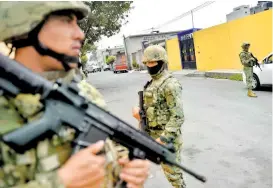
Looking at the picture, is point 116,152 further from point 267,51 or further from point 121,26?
point 121,26

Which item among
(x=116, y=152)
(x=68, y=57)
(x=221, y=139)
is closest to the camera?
(x=68, y=57)

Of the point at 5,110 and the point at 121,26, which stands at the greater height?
the point at 121,26

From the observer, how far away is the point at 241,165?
408cm

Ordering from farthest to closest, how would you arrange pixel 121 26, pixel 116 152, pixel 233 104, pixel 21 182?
pixel 121 26, pixel 233 104, pixel 116 152, pixel 21 182

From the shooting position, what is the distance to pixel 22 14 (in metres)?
1.24

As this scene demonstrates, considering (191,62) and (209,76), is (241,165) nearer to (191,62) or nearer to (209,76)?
(209,76)

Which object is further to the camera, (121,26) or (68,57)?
(121,26)

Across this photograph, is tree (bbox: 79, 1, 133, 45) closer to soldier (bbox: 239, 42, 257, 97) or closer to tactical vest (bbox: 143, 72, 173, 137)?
soldier (bbox: 239, 42, 257, 97)

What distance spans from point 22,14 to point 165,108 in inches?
78.4

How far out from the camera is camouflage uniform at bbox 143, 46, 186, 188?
9.50 feet

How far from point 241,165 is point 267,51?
36.0 ft

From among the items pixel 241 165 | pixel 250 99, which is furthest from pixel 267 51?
pixel 241 165

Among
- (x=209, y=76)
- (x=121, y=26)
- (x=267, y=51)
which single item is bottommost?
(x=209, y=76)

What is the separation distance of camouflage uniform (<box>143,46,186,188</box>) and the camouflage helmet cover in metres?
1.77
